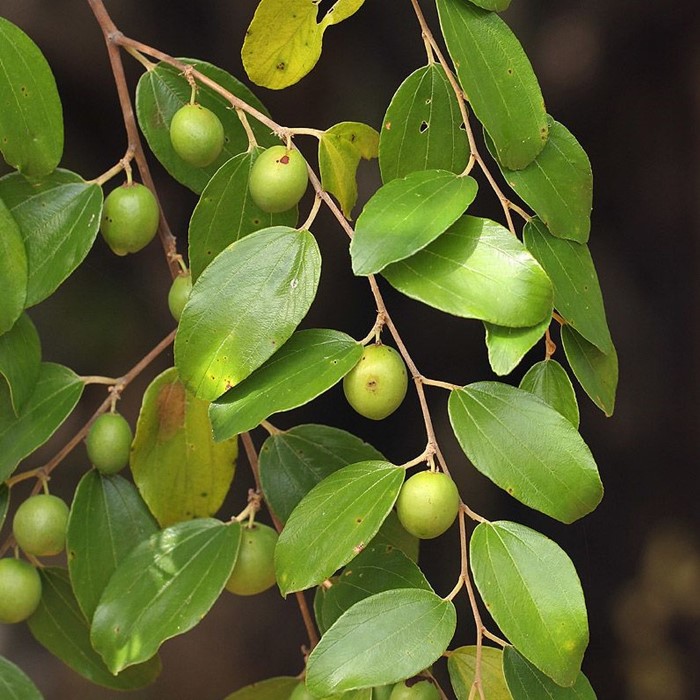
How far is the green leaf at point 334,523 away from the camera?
0.61m

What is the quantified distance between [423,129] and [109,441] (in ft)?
1.08

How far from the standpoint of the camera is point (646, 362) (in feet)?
3.60

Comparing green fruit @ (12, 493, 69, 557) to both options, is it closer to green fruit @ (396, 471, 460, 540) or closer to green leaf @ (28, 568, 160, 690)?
green leaf @ (28, 568, 160, 690)

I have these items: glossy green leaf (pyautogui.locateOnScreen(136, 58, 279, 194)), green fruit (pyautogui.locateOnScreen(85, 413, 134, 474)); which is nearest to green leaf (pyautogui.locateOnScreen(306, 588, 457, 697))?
green fruit (pyautogui.locateOnScreen(85, 413, 134, 474))

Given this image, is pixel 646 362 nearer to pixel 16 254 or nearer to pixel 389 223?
pixel 389 223

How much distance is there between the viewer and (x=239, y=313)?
0.63m

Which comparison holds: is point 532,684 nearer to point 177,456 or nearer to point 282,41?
point 177,456

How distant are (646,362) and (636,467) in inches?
4.7

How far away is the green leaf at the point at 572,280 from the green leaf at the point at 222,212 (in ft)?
0.67

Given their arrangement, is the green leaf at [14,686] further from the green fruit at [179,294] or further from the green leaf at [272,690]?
the green fruit at [179,294]

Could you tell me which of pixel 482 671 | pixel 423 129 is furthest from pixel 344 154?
pixel 482 671

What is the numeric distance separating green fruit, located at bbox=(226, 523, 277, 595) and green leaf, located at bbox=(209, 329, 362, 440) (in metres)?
0.14

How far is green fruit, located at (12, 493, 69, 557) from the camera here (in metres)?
0.75

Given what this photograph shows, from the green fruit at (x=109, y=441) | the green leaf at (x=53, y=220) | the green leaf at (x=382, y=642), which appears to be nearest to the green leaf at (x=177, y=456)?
the green fruit at (x=109, y=441)
